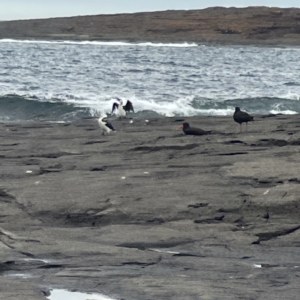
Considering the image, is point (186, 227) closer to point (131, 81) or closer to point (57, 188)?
point (57, 188)

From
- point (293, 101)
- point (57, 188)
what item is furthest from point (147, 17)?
point (57, 188)

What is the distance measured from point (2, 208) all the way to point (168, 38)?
82411 mm

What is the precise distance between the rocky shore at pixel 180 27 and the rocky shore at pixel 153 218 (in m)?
75.5

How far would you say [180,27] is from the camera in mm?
95250

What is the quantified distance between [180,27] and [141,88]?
65565mm

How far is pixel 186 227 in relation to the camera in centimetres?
889

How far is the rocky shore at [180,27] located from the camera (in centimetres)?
8975

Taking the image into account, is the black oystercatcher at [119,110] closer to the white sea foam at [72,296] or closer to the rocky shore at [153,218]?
the rocky shore at [153,218]

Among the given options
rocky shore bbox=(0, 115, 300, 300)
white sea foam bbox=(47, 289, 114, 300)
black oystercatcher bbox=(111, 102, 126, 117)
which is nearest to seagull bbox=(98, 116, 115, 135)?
rocky shore bbox=(0, 115, 300, 300)

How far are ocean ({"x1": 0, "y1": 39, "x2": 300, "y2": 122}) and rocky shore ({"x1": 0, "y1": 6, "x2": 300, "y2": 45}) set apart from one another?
42683mm

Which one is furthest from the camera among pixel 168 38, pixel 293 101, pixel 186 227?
pixel 168 38

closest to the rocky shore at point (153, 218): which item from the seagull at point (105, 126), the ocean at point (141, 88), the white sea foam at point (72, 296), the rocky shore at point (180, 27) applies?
the white sea foam at point (72, 296)

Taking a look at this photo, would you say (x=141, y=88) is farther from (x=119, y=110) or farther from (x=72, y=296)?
(x=72, y=296)

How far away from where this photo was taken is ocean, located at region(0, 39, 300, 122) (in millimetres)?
24188
